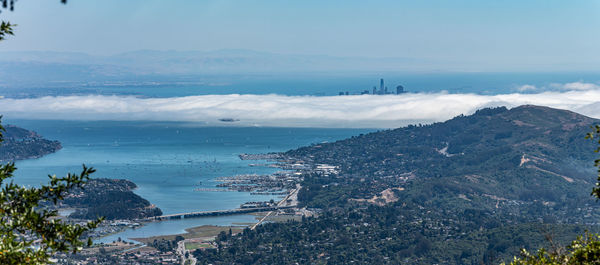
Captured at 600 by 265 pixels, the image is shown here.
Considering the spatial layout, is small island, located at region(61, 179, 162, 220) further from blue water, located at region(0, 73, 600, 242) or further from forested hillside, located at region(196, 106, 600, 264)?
forested hillside, located at region(196, 106, 600, 264)

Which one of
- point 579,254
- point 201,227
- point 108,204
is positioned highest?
point 579,254

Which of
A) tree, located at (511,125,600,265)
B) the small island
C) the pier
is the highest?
tree, located at (511,125,600,265)

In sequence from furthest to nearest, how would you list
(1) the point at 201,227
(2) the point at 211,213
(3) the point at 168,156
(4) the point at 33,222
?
(3) the point at 168,156, (2) the point at 211,213, (1) the point at 201,227, (4) the point at 33,222

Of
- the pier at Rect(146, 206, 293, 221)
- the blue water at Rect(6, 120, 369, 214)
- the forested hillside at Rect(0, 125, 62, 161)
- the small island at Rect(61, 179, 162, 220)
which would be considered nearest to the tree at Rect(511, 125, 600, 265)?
the small island at Rect(61, 179, 162, 220)

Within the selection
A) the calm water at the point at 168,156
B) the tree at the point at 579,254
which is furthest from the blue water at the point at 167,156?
the tree at the point at 579,254

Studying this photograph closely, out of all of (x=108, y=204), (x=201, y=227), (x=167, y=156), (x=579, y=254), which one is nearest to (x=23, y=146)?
(x=167, y=156)

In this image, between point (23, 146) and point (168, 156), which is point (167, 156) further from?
point (23, 146)

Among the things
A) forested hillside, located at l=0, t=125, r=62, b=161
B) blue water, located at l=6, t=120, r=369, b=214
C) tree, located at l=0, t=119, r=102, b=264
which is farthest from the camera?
forested hillside, located at l=0, t=125, r=62, b=161

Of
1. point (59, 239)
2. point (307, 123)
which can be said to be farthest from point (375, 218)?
point (307, 123)
